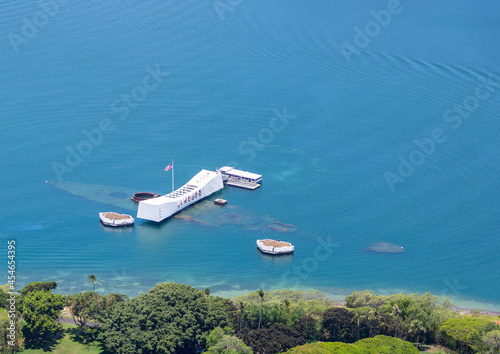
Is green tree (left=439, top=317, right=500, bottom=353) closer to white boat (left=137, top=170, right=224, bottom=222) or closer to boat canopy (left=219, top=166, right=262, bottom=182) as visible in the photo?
white boat (left=137, top=170, right=224, bottom=222)

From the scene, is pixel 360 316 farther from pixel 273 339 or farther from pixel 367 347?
pixel 273 339

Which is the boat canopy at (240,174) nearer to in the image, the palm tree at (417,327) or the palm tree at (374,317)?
the palm tree at (374,317)

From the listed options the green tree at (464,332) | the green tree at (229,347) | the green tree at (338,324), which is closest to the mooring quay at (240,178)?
the green tree at (338,324)

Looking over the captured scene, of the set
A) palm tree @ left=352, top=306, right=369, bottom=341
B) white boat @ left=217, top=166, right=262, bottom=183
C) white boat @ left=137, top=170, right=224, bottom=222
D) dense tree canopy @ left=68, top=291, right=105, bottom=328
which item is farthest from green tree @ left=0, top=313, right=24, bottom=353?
white boat @ left=217, top=166, right=262, bottom=183

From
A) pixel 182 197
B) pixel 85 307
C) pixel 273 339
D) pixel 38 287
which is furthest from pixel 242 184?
pixel 273 339

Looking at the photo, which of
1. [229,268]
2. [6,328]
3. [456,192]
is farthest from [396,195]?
[6,328]

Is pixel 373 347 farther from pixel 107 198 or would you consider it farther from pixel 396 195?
pixel 107 198
